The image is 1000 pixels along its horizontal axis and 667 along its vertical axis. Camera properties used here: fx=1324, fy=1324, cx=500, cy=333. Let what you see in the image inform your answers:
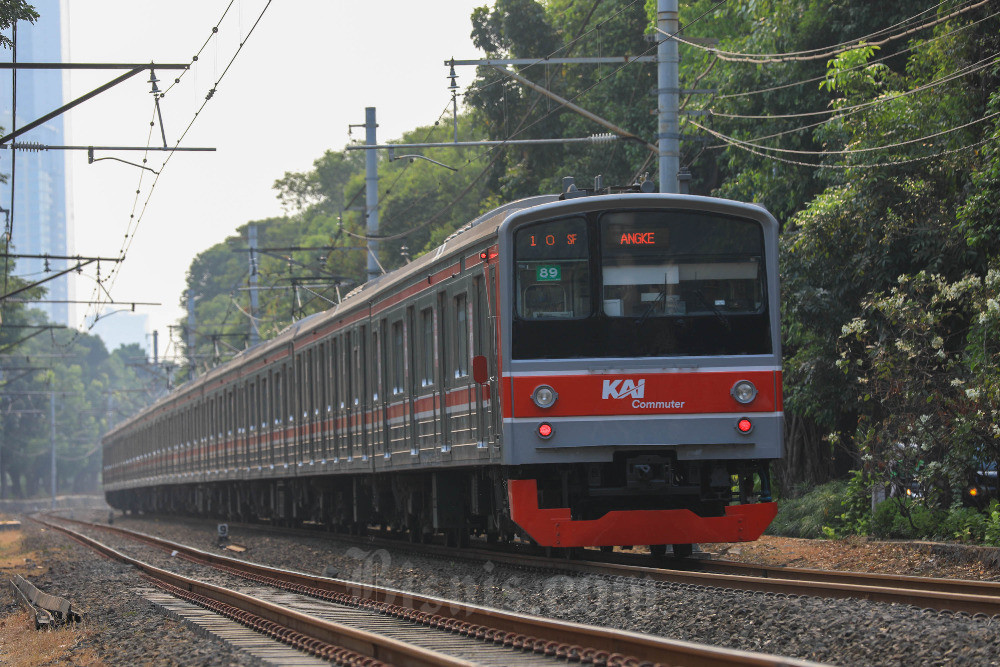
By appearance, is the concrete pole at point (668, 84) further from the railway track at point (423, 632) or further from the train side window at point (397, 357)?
the railway track at point (423, 632)

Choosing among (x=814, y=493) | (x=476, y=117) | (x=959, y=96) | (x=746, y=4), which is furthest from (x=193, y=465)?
(x=959, y=96)

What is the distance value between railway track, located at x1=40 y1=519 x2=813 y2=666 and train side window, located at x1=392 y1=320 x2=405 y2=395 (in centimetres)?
273

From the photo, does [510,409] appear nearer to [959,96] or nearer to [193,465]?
[959,96]

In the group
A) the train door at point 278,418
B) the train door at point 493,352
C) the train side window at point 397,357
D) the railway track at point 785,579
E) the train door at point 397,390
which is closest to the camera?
the railway track at point 785,579

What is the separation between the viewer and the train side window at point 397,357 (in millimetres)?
14758

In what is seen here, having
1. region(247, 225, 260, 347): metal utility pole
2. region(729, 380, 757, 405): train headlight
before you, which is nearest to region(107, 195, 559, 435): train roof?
region(729, 380, 757, 405): train headlight

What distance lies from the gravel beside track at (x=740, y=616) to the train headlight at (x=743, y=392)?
1831 millimetres

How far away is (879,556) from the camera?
1241cm

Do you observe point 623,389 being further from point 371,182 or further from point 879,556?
point 371,182

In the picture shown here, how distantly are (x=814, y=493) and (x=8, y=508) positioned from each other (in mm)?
65598

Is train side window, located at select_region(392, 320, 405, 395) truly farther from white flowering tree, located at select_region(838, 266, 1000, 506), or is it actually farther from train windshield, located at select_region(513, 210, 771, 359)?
white flowering tree, located at select_region(838, 266, 1000, 506)

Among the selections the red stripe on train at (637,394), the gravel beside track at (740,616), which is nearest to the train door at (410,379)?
the gravel beside track at (740,616)

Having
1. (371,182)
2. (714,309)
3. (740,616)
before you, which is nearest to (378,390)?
(714,309)

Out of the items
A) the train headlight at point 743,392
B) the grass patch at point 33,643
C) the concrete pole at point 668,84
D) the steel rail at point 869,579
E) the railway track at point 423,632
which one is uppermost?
the concrete pole at point 668,84
